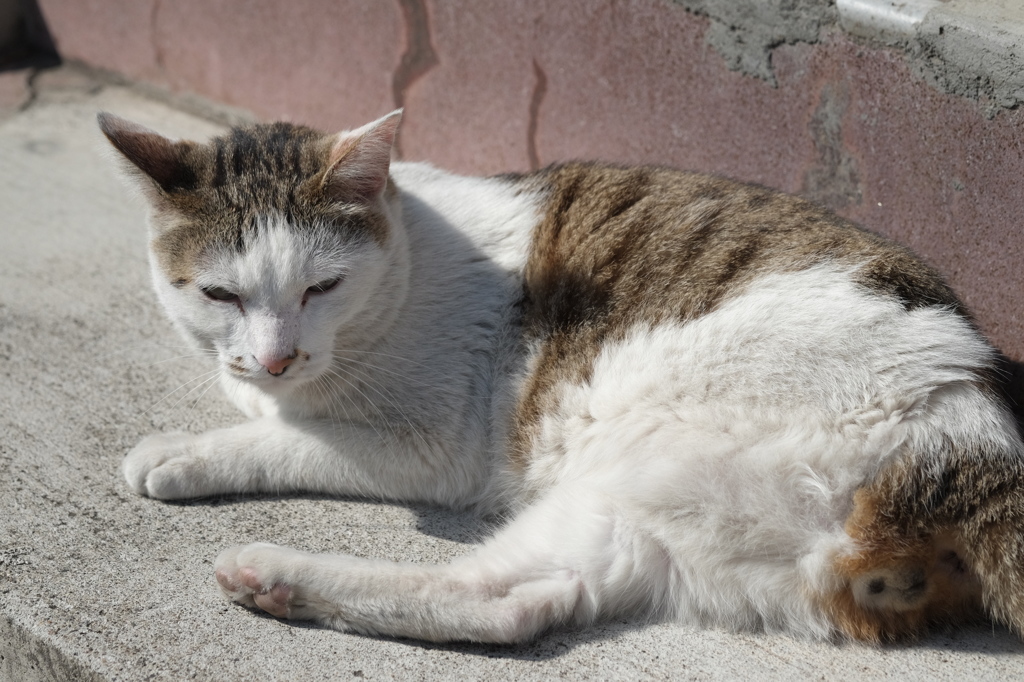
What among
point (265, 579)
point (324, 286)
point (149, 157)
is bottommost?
point (265, 579)

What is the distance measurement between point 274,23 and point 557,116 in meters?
1.74

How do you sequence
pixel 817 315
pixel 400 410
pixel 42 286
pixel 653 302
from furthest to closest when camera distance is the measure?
pixel 42 286 < pixel 400 410 < pixel 653 302 < pixel 817 315

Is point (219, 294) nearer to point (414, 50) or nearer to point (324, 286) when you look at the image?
point (324, 286)

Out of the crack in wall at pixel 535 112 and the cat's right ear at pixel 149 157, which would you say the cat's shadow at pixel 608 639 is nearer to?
the cat's right ear at pixel 149 157

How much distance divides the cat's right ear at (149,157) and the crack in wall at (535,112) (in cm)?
175

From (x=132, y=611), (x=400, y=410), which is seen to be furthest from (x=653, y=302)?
(x=132, y=611)

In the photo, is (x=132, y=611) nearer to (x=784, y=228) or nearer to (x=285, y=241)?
(x=285, y=241)

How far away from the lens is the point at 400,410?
2.67m

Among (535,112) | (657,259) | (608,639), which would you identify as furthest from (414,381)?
(535,112)

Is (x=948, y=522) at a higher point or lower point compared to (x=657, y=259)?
lower

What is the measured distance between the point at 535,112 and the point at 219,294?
1951mm

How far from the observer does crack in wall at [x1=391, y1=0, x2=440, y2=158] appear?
419 cm

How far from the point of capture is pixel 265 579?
2.23 metres

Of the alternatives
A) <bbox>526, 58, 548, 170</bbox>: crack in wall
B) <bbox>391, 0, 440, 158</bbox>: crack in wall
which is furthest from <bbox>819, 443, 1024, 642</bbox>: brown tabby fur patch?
<bbox>391, 0, 440, 158</bbox>: crack in wall
